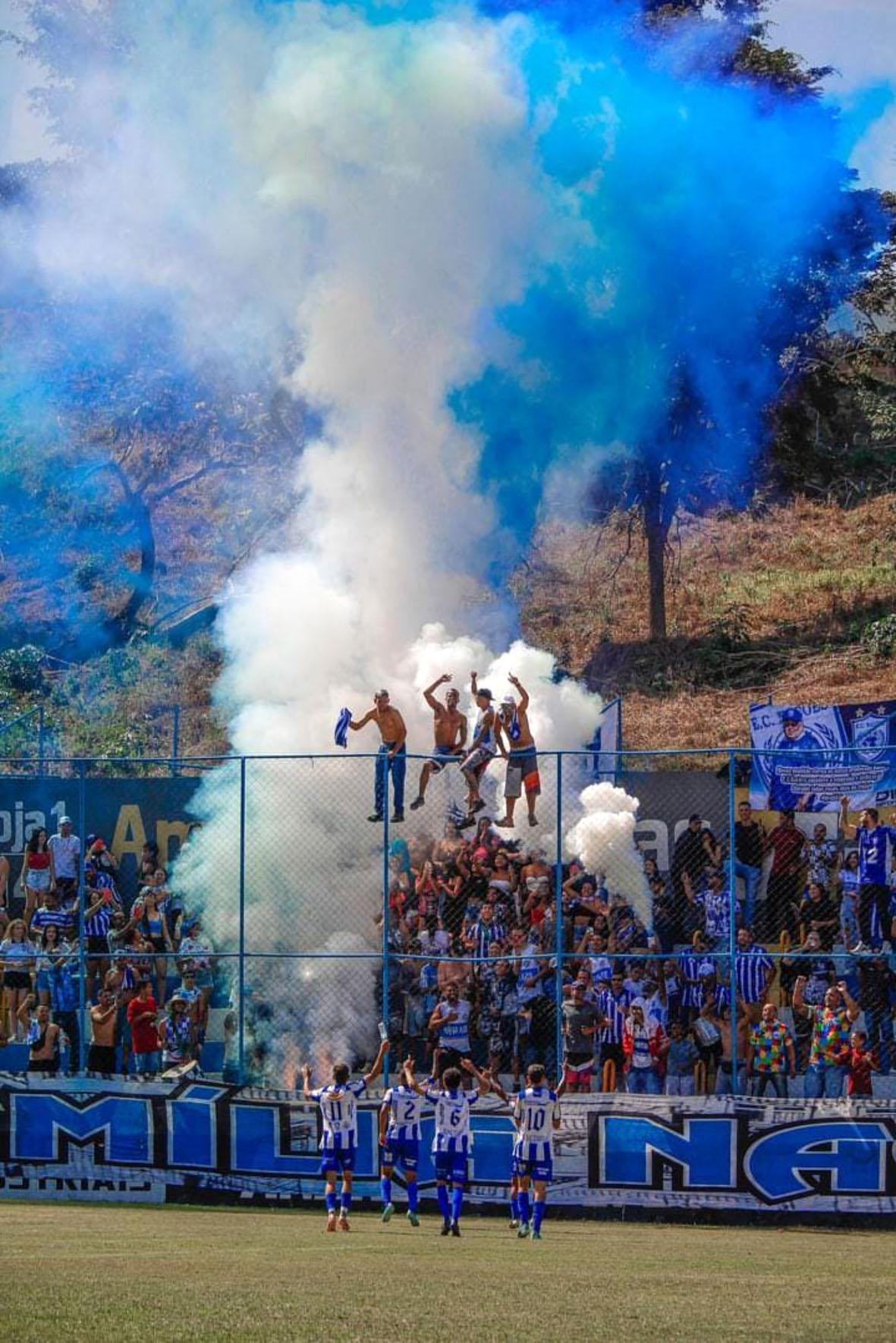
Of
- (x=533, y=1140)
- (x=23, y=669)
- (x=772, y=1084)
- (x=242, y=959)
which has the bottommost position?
(x=533, y=1140)

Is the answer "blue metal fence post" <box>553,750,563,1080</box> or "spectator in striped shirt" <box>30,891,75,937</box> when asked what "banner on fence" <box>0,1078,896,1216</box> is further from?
"spectator in striped shirt" <box>30,891,75,937</box>

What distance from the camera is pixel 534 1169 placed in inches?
709

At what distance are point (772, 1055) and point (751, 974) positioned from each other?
3.49ft

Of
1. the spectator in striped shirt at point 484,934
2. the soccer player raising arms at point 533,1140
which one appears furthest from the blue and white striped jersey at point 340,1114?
the spectator in striped shirt at point 484,934

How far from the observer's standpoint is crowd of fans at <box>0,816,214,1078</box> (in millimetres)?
22422

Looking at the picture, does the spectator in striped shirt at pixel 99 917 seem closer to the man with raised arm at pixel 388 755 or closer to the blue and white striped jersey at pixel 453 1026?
the man with raised arm at pixel 388 755

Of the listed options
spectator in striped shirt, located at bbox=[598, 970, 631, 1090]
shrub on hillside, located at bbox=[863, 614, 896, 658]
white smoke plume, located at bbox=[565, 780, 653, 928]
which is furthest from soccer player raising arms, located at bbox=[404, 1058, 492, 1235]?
shrub on hillside, located at bbox=[863, 614, 896, 658]

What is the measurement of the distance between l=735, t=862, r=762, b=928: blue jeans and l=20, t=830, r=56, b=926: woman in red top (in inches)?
345

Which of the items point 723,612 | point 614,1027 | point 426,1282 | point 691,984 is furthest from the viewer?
point 723,612

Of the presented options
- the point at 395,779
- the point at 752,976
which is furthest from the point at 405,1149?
the point at 395,779

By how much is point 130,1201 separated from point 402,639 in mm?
14236

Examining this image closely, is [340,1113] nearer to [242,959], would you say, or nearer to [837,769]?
[242,959]

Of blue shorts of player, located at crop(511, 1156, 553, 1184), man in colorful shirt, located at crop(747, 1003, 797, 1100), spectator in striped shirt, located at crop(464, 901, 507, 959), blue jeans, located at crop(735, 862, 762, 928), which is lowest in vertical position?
blue shorts of player, located at crop(511, 1156, 553, 1184)

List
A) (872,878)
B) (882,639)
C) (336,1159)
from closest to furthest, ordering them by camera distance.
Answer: (336,1159), (872,878), (882,639)
